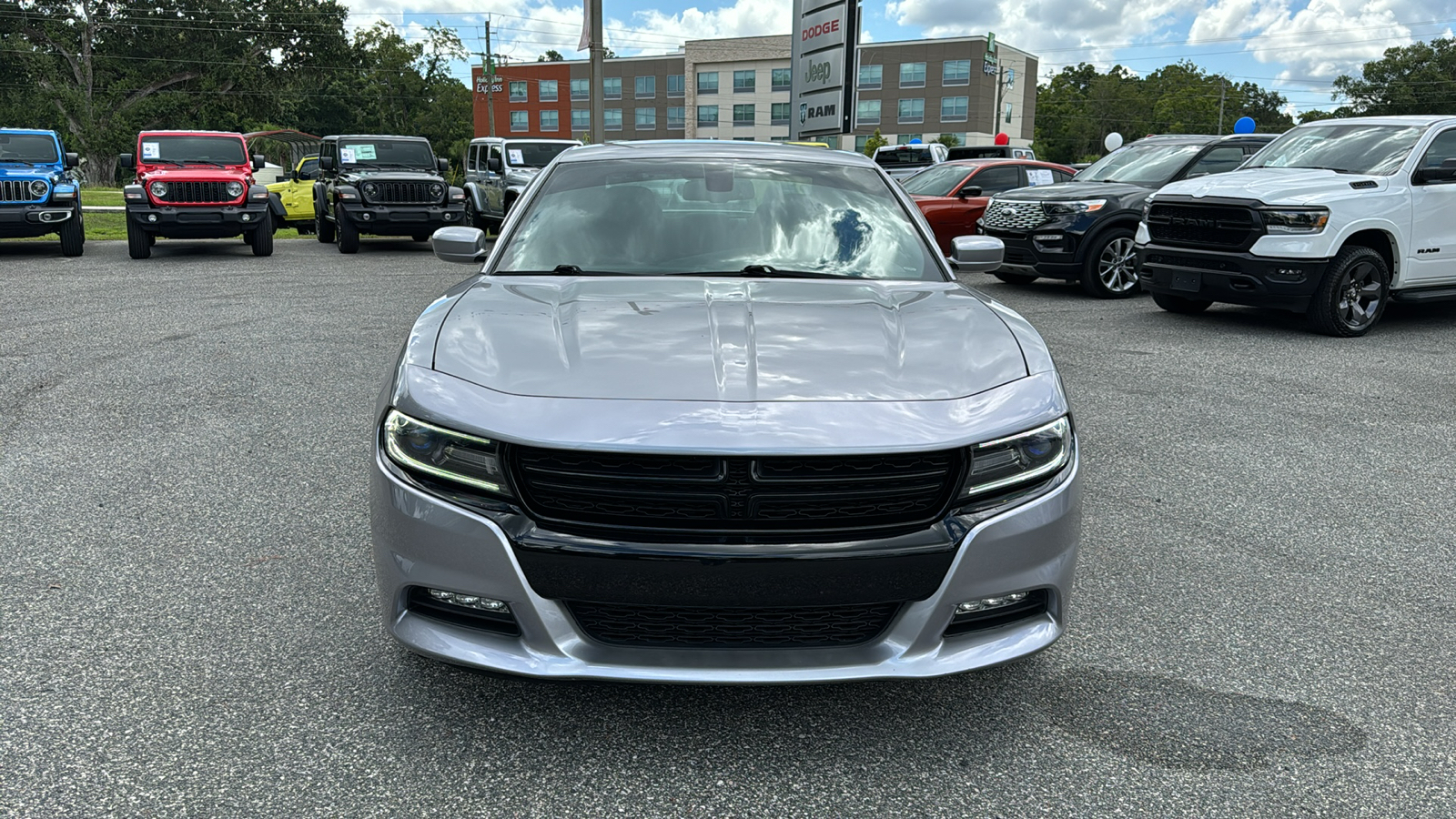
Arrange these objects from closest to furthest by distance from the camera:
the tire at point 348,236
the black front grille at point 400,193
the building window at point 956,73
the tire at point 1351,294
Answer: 1. the tire at point 1351,294
2. the tire at point 348,236
3. the black front grille at point 400,193
4. the building window at point 956,73

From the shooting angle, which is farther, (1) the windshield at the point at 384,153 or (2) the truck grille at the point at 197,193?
(1) the windshield at the point at 384,153

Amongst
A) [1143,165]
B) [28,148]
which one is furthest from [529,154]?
[1143,165]

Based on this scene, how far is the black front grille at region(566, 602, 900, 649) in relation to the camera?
2381 mm

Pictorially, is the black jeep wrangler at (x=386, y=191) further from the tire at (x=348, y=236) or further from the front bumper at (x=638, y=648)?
the front bumper at (x=638, y=648)

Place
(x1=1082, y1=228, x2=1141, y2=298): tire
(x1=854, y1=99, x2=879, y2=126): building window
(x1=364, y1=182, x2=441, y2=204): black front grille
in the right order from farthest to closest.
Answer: (x1=854, y1=99, x2=879, y2=126): building window → (x1=364, y1=182, x2=441, y2=204): black front grille → (x1=1082, y1=228, x2=1141, y2=298): tire

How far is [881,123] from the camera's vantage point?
81062mm

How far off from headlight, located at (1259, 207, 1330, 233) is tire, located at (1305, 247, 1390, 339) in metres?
0.40

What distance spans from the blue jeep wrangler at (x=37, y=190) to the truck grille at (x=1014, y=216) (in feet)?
41.8

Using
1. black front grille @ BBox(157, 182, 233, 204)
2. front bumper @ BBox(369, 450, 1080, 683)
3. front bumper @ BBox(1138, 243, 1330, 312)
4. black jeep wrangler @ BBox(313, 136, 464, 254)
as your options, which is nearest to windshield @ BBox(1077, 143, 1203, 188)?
front bumper @ BBox(1138, 243, 1330, 312)

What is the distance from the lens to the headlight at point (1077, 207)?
11.2 metres

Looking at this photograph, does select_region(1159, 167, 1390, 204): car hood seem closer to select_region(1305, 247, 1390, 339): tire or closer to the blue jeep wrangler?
select_region(1305, 247, 1390, 339): tire

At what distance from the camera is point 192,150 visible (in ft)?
52.2

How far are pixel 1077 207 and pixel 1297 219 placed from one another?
2814 mm

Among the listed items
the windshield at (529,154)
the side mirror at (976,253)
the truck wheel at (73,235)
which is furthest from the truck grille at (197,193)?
the side mirror at (976,253)
